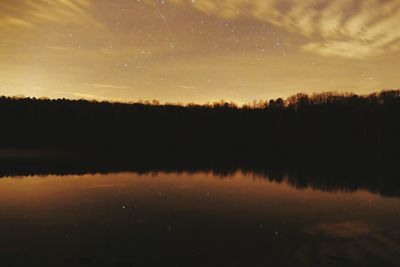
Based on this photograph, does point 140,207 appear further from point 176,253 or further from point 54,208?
point 176,253

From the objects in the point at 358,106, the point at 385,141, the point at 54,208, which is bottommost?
the point at 54,208

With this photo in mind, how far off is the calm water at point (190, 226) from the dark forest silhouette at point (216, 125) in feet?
202

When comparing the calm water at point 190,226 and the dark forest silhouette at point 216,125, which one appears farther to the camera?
the dark forest silhouette at point 216,125

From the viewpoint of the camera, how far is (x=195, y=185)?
115ft

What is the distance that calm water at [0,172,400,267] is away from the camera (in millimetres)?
14680

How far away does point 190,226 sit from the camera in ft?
65.2

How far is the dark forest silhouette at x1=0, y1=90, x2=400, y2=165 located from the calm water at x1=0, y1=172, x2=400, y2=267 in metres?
61.5

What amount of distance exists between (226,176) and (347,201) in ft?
55.2

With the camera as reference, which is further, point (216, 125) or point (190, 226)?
point (216, 125)

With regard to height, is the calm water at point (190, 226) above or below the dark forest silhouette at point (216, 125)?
below

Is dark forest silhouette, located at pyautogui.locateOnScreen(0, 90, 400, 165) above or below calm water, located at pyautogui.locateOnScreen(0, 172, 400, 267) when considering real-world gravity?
above

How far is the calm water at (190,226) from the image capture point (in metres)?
14.7

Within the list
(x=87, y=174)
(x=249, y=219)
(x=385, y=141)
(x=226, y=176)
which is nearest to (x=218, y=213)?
(x=249, y=219)

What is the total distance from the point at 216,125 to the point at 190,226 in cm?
11972
